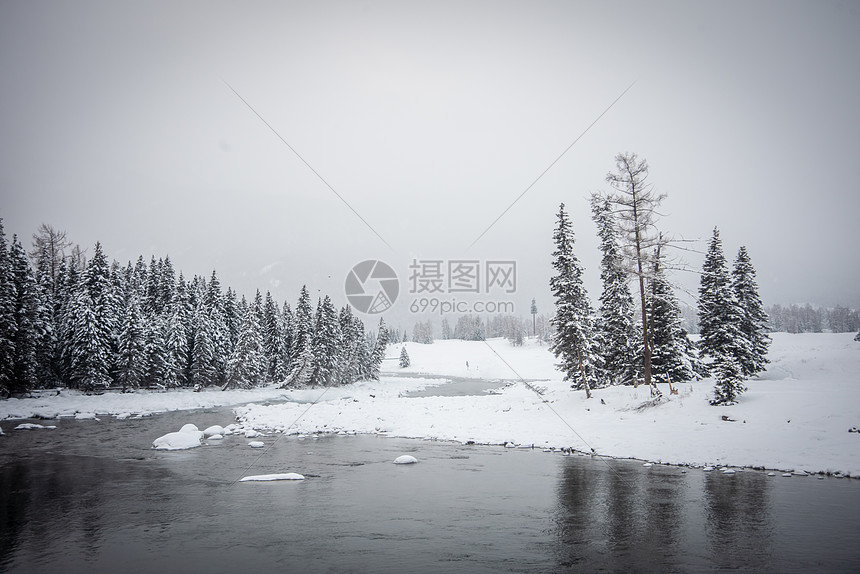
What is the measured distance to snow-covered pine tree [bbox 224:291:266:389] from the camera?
192 feet

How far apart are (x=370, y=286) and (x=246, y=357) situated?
38.0m

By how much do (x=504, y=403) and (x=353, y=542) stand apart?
999 inches

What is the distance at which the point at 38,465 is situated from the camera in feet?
63.6

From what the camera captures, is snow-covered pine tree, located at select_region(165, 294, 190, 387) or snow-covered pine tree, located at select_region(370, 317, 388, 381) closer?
snow-covered pine tree, located at select_region(165, 294, 190, 387)

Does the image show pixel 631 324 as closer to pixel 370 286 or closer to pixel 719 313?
pixel 719 313

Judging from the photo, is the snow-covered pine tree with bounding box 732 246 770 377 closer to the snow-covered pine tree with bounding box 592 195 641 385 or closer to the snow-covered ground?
the snow-covered ground

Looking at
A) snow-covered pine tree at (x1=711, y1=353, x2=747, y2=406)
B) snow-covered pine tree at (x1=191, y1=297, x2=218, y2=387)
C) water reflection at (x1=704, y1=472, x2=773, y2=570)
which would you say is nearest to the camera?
water reflection at (x1=704, y1=472, x2=773, y2=570)

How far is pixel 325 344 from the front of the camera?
65125 mm

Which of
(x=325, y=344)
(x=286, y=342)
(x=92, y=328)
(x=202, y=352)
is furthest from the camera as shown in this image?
(x=286, y=342)

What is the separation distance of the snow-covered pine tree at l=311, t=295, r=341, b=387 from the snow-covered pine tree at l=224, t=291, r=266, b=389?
301 inches

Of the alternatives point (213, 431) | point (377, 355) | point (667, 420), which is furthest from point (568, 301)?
point (377, 355)

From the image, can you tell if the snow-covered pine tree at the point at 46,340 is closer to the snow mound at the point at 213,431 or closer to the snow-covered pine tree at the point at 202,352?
the snow-covered pine tree at the point at 202,352

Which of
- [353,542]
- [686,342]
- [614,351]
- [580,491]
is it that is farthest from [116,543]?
[686,342]

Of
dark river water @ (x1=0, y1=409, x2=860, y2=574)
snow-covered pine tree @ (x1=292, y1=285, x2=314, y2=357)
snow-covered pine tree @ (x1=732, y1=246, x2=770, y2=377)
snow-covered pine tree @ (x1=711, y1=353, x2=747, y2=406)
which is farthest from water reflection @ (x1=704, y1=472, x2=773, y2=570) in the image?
snow-covered pine tree @ (x1=292, y1=285, x2=314, y2=357)
